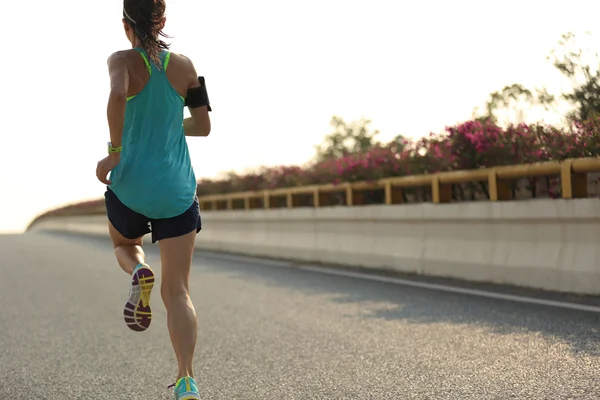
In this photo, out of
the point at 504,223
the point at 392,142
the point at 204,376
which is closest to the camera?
the point at 204,376

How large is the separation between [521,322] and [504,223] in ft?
9.43

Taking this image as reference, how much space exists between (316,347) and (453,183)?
5625mm

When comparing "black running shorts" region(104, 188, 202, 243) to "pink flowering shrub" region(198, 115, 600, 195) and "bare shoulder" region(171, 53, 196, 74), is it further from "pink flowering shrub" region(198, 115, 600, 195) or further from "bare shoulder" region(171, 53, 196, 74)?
"pink flowering shrub" region(198, 115, 600, 195)

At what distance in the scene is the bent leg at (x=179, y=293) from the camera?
4098 millimetres

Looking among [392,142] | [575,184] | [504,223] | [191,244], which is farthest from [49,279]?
[191,244]

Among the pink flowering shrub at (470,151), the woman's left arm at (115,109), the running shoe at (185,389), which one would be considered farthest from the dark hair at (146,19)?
the pink flowering shrub at (470,151)

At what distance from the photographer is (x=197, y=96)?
427cm

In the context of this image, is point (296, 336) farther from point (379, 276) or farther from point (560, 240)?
point (379, 276)

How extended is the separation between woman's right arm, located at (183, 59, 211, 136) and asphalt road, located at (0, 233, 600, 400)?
1.59m

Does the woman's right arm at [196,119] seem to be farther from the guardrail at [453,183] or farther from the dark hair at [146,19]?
the guardrail at [453,183]

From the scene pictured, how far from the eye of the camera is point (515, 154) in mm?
11688

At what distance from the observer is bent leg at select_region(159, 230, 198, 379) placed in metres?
4.10

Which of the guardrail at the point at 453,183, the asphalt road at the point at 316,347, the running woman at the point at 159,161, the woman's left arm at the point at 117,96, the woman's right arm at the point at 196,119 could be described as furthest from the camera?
the guardrail at the point at 453,183

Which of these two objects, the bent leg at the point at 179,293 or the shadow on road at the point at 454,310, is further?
the shadow on road at the point at 454,310
